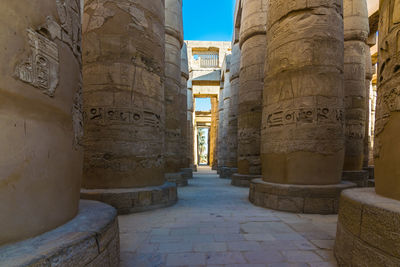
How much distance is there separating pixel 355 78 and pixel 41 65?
9.07 meters

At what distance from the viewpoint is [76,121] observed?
A: 1.96 metres

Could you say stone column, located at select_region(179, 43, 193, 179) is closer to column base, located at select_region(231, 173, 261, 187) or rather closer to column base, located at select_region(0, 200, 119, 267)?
column base, located at select_region(231, 173, 261, 187)

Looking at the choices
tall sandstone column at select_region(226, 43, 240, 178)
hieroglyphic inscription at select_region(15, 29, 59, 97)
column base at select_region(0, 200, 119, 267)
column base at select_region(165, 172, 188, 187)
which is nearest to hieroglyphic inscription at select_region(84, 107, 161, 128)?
column base at select_region(0, 200, 119, 267)

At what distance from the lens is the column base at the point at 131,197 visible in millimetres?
3832

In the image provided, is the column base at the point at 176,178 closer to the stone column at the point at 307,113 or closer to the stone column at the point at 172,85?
the stone column at the point at 172,85

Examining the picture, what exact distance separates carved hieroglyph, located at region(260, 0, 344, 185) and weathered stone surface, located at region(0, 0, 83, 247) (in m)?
3.74

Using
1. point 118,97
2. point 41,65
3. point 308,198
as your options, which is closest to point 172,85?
point 118,97

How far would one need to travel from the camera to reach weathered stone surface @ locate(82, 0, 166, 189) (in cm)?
410

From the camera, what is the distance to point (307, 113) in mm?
4262

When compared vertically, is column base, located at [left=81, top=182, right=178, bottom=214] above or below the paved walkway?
above

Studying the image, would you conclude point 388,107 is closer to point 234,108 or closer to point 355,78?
point 355,78

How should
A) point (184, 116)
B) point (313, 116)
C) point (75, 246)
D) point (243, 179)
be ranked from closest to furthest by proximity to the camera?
point (75, 246) → point (313, 116) → point (243, 179) → point (184, 116)

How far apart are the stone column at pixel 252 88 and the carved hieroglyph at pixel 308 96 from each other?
294 cm

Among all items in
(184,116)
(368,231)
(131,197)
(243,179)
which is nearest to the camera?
(368,231)
